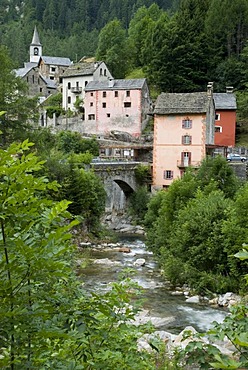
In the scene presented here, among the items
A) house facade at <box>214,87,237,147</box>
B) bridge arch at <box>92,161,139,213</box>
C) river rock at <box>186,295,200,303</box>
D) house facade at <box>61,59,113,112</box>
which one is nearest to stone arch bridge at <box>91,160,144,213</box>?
bridge arch at <box>92,161,139,213</box>

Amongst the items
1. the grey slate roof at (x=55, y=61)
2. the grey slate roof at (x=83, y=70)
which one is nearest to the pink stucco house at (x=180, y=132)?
the grey slate roof at (x=83, y=70)

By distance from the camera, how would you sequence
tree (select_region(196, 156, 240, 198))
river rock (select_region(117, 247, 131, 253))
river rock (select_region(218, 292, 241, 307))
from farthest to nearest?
river rock (select_region(117, 247, 131, 253)), tree (select_region(196, 156, 240, 198)), river rock (select_region(218, 292, 241, 307))

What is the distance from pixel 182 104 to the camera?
123 ft

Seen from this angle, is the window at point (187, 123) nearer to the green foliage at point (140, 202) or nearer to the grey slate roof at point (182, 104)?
the grey slate roof at point (182, 104)

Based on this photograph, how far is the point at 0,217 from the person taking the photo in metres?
3.07

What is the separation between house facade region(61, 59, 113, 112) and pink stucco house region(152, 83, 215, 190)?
85.6ft

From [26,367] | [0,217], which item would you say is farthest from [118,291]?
[0,217]

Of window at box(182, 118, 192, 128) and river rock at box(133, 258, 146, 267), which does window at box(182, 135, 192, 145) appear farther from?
river rock at box(133, 258, 146, 267)

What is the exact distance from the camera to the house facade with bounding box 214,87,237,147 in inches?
1855

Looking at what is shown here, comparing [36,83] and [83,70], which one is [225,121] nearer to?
[83,70]

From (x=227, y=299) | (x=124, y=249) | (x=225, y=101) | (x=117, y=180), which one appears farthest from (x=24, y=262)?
(x=225, y=101)

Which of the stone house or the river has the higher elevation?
the stone house

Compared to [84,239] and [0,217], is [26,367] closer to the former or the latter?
[0,217]

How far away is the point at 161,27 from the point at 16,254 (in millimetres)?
60764
